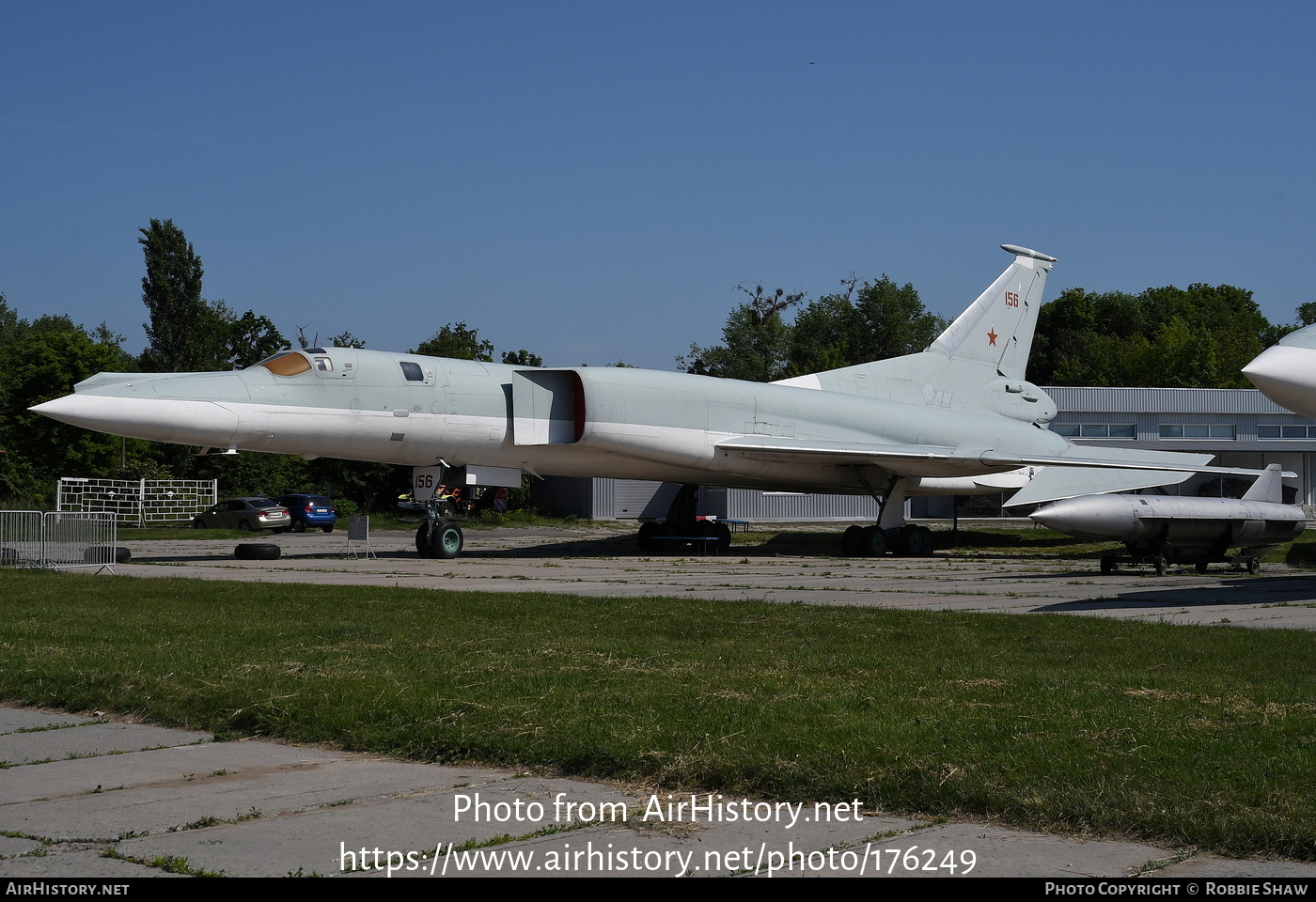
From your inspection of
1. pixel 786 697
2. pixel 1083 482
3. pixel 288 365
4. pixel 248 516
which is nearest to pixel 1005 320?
pixel 1083 482

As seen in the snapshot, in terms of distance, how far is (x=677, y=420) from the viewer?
2389cm

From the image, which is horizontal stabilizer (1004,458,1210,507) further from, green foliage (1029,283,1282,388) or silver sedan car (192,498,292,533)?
green foliage (1029,283,1282,388)

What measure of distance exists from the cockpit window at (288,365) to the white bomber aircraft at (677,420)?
30 mm

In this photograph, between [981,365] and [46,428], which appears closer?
[981,365]

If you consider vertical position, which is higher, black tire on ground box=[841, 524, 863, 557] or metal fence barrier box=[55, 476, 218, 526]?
metal fence barrier box=[55, 476, 218, 526]

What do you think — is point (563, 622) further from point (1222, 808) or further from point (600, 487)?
point (600, 487)

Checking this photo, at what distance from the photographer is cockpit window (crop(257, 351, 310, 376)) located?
788 inches

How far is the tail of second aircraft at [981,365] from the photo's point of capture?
28953 millimetres

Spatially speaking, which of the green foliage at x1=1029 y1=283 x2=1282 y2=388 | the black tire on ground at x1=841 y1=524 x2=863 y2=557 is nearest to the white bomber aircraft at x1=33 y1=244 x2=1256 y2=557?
the black tire on ground at x1=841 y1=524 x2=863 y2=557

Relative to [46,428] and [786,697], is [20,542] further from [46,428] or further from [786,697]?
[46,428]

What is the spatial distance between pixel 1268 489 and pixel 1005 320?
11221 millimetres

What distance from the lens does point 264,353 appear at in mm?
61281

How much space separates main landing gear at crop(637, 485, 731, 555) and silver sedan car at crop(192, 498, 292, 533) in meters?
15.2

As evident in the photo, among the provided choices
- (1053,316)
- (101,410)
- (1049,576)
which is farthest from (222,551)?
(1053,316)
